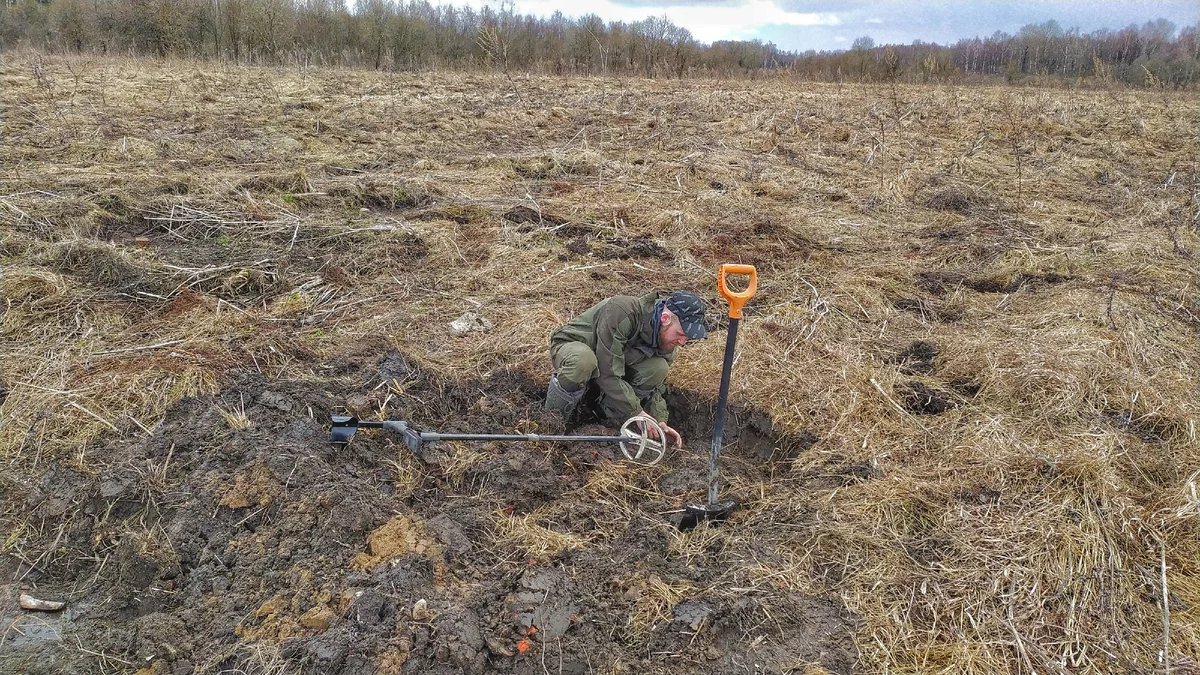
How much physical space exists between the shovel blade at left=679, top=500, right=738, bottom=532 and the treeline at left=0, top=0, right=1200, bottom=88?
1479 centimetres

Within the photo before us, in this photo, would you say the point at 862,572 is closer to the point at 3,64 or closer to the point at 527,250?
the point at 527,250

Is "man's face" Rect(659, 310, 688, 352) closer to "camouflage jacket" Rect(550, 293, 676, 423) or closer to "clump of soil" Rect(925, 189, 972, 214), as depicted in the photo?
"camouflage jacket" Rect(550, 293, 676, 423)

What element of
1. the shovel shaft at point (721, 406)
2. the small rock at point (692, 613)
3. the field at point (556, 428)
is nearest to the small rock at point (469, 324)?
the field at point (556, 428)

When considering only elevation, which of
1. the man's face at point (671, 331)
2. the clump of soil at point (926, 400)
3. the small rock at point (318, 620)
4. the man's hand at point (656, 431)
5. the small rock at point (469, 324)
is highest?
the man's face at point (671, 331)

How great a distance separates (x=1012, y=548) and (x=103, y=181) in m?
7.77

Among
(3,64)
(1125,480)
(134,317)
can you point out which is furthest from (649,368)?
(3,64)

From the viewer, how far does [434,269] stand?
18.0 ft

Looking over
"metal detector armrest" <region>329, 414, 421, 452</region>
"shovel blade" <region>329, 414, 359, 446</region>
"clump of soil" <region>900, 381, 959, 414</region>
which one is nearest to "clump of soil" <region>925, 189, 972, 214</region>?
"clump of soil" <region>900, 381, 959, 414</region>

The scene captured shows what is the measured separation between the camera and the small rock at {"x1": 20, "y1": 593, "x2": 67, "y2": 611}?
2.63m

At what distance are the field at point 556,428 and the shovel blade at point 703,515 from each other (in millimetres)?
67

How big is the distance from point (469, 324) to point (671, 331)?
1684 mm

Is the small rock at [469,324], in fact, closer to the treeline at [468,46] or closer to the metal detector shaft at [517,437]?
the metal detector shaft at [517,437]

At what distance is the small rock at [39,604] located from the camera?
104 inches

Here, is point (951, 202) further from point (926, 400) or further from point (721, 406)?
point (721, 406)
